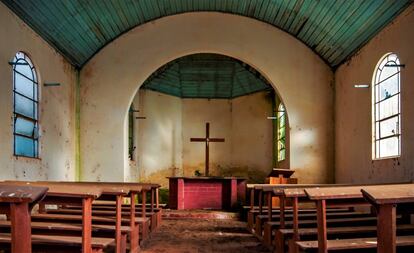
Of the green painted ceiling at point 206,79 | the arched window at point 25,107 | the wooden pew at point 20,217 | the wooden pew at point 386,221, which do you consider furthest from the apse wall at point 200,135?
the wooden pew at point 386,221

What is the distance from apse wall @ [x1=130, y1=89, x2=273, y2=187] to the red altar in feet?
10.7

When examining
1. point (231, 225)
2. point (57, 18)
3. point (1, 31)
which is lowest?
point (231, 225)

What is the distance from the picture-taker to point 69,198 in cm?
363

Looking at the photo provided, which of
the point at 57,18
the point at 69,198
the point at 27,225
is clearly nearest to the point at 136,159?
the point at 57,18

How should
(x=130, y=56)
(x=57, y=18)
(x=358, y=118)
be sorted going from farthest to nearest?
(x=130, y=56)
(x=358, y=118)
(x=57, y=18)

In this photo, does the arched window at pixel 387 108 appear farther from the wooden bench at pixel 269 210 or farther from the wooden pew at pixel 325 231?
the wooden pew at pixel 325 231

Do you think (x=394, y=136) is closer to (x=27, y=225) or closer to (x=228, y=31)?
(x=228, y=31)

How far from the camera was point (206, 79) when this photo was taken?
14078 millimetres

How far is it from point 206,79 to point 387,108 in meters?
7.29

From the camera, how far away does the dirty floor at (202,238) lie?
18.7 feet

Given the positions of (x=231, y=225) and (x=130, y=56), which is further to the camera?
(x=130, y=56)

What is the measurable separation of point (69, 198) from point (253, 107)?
36.7ft

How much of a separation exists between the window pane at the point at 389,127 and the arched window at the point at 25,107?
6.07m

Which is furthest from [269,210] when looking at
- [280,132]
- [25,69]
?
[280,132]
